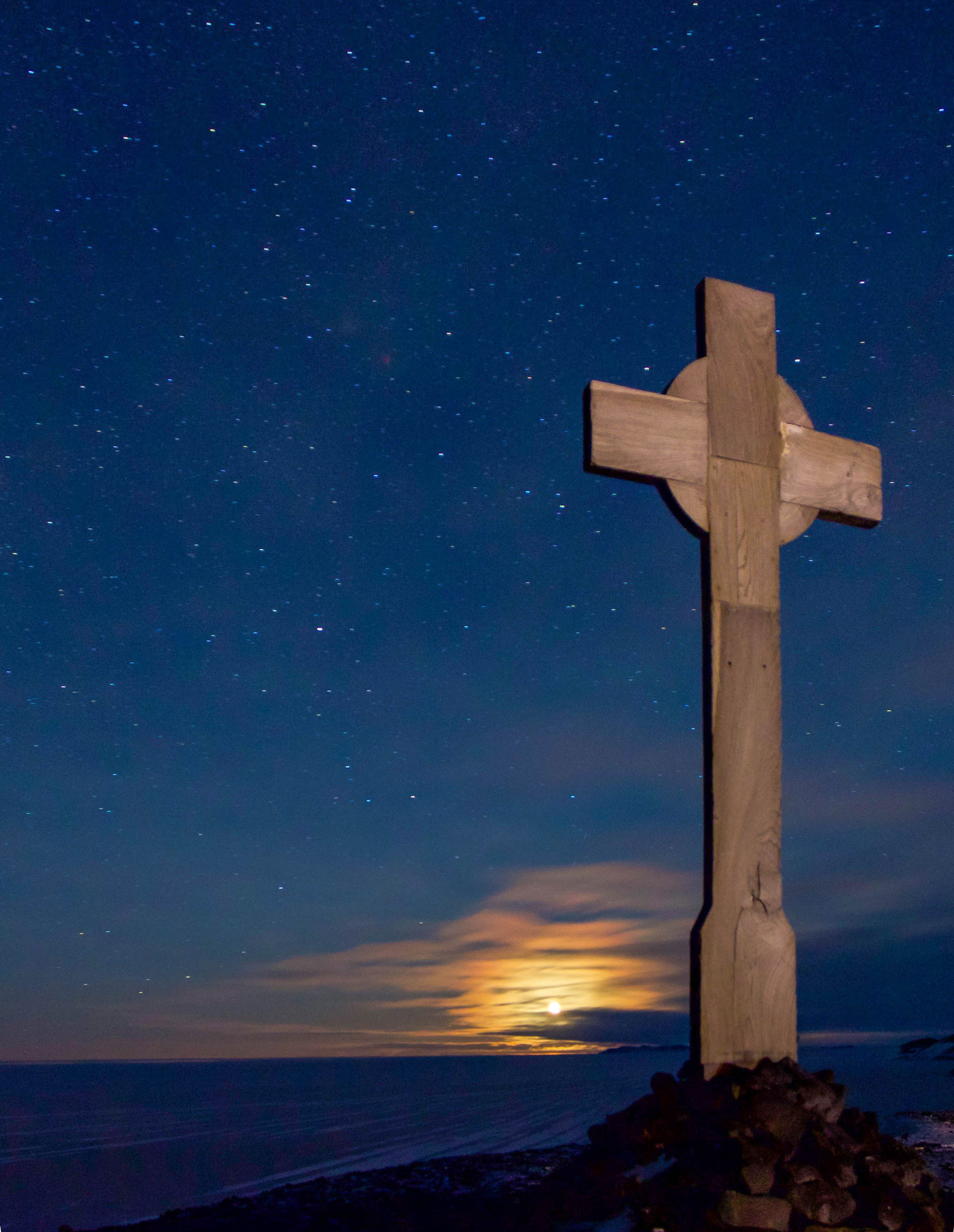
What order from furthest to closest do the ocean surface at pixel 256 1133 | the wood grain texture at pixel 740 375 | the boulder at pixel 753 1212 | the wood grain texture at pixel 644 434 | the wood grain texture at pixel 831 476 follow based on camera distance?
the ocean surface at pixel 256 1133, the wood grain texture at pixel 831 476, the wood grain texture at pixel 740 375, the wood grain texture at pixel 644 434, the boulder at pixel 753 1212

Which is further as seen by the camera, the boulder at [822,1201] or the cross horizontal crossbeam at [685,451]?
the cross horizontal crossbeam at [685,451]

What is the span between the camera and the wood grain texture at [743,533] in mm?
3980

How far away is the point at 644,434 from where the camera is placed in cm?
403

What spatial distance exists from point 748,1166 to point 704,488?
8.31 feet

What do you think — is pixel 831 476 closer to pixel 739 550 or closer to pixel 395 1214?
pixel 739 550

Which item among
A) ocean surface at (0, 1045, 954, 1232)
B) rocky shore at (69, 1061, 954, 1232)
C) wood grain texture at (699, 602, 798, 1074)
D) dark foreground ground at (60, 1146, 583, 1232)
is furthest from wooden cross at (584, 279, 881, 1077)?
ocean surface at (0, 1045, 954, 1232)

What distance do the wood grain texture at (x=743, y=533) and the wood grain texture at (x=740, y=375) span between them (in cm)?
7

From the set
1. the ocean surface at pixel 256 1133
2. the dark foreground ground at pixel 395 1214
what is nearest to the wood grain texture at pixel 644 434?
the dark foreground ground at pixel 395 1214

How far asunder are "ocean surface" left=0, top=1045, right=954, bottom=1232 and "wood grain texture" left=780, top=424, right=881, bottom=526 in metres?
23.9

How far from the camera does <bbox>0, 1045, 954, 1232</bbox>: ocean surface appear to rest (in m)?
34.7

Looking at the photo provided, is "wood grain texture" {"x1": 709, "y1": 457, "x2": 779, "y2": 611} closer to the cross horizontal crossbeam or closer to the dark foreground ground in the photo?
the cross horizontal crossbeam

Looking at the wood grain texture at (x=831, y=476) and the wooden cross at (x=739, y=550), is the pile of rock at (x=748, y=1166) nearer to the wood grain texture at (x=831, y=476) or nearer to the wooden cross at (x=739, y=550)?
the wooden cross at (x=739, y=550)

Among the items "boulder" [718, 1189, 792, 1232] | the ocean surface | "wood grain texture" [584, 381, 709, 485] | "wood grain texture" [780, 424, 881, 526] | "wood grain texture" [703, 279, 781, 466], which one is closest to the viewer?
"boulder" [718, 1189, 792, 1232]

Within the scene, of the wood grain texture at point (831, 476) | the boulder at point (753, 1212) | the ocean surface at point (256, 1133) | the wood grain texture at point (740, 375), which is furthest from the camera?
the ocean surface at point (256, 1133)
